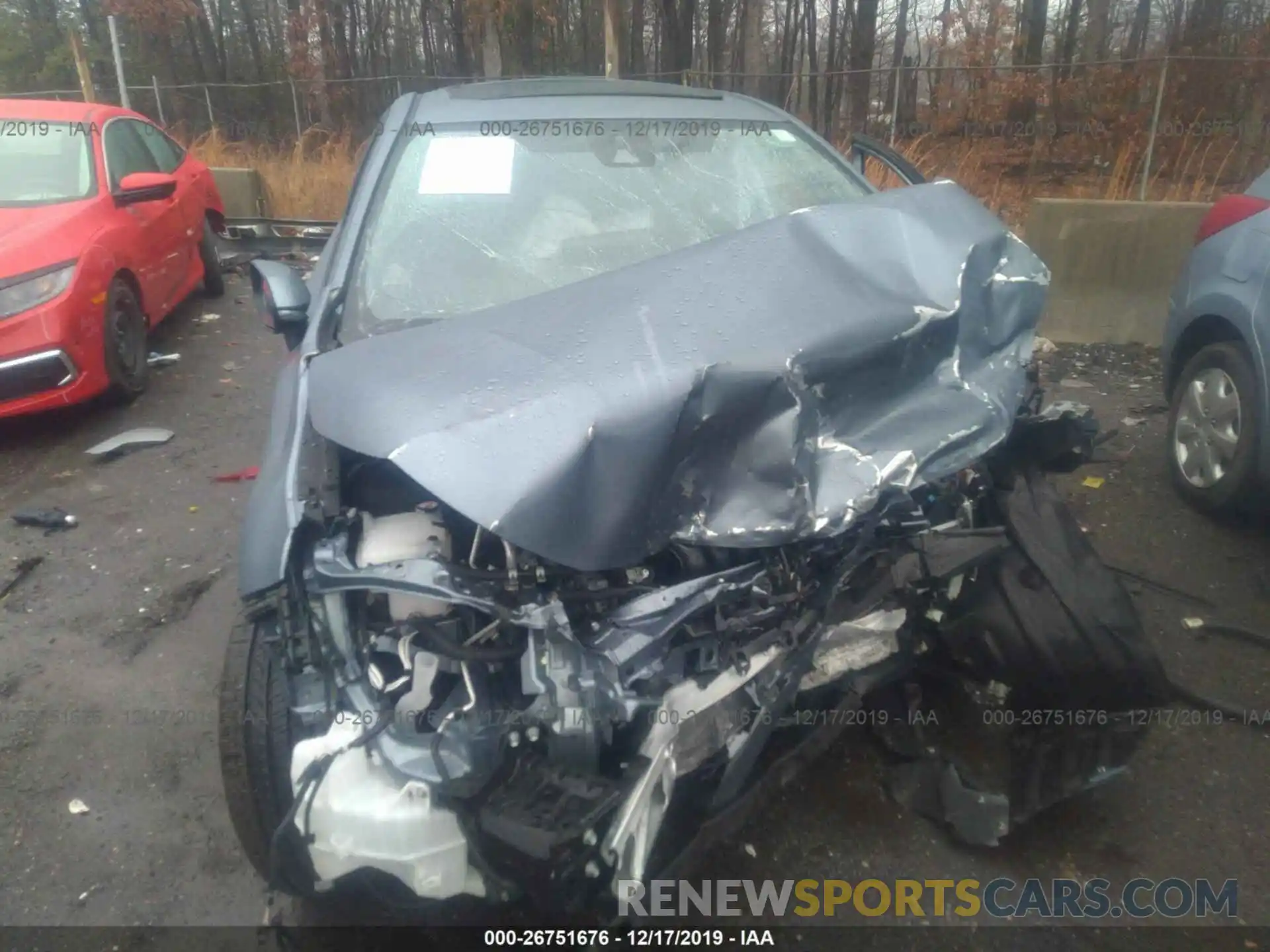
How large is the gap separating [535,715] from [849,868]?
3.75 feet

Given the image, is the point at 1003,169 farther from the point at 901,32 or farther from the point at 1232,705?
the point at 901,32

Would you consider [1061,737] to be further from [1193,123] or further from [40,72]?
[40,72]

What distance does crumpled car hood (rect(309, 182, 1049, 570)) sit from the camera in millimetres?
1668

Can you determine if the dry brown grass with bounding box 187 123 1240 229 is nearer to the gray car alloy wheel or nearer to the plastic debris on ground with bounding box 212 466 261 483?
the gray car alloy wheel

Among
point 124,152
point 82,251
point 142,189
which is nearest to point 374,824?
point 82,251

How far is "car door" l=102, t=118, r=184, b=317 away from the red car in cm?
1

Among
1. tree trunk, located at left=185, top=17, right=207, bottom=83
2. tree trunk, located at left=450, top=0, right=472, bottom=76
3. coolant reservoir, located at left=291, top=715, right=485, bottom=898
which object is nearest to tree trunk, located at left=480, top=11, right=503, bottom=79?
tree trunk, located at left=450, top=0, right=472, bottom=76

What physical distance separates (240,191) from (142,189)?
5.18m

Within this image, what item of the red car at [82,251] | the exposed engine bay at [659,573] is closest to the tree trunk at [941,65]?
the red car at [82,251]

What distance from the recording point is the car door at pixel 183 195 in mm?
6285

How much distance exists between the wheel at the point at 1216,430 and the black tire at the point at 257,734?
3530 millimetres

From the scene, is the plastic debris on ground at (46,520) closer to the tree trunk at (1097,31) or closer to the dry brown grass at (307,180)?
the dry brown grass at (307,180)

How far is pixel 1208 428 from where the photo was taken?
3.79m

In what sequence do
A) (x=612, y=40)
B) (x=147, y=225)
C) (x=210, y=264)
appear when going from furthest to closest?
1. (x=612, y=40)
2. (x=210, y=264)
3. (x=147, y=225)
